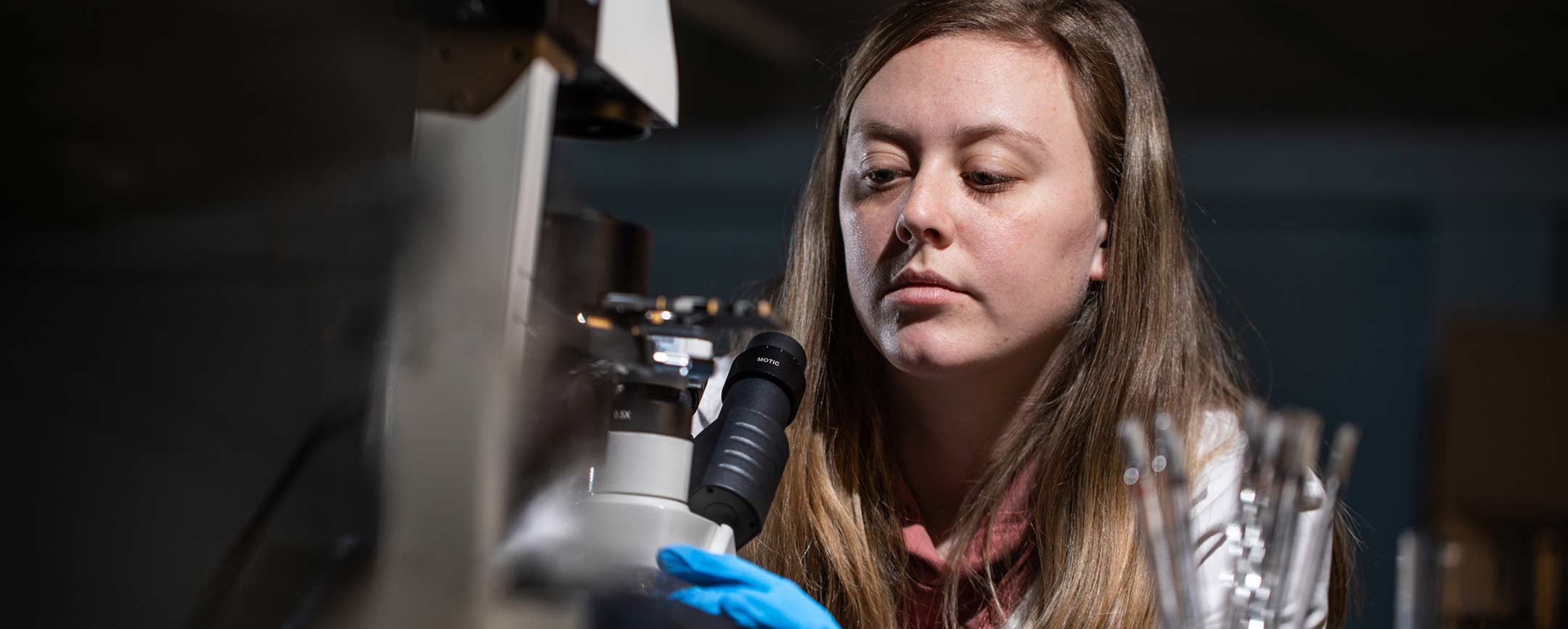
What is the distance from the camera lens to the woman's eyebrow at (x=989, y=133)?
824 millimetres

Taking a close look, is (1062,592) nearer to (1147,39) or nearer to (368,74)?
(368,74)

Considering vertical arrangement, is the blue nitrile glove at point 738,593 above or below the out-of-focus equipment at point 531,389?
below

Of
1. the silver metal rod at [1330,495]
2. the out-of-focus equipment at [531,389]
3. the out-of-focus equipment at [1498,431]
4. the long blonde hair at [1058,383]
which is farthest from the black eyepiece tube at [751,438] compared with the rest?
the out-of-focus equipment at [1498,431]

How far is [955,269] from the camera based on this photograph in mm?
813

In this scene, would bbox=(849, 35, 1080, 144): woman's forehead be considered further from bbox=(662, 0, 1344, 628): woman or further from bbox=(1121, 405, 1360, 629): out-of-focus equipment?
bbox=(1121, 405, 1360, 629): out-of-focus equipment

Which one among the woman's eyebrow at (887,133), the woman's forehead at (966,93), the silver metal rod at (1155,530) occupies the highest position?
the woman's forehead at (966,93)

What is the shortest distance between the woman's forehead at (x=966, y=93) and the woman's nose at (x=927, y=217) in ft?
0.12

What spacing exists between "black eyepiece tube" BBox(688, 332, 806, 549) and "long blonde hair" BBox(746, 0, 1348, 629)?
1.12ft

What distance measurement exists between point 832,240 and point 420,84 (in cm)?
55

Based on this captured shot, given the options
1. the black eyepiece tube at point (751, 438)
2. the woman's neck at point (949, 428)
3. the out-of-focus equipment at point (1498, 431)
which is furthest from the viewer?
the out-of-focus equipment at point (1498, 431)

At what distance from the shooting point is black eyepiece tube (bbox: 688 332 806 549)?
1.73 feet

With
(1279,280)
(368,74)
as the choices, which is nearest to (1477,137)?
(1279,280)

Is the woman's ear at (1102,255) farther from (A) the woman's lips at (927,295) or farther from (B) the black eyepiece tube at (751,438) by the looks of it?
(B) the black eyepiece tube at (751,438)

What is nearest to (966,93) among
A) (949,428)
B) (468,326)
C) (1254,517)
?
(949,428)
